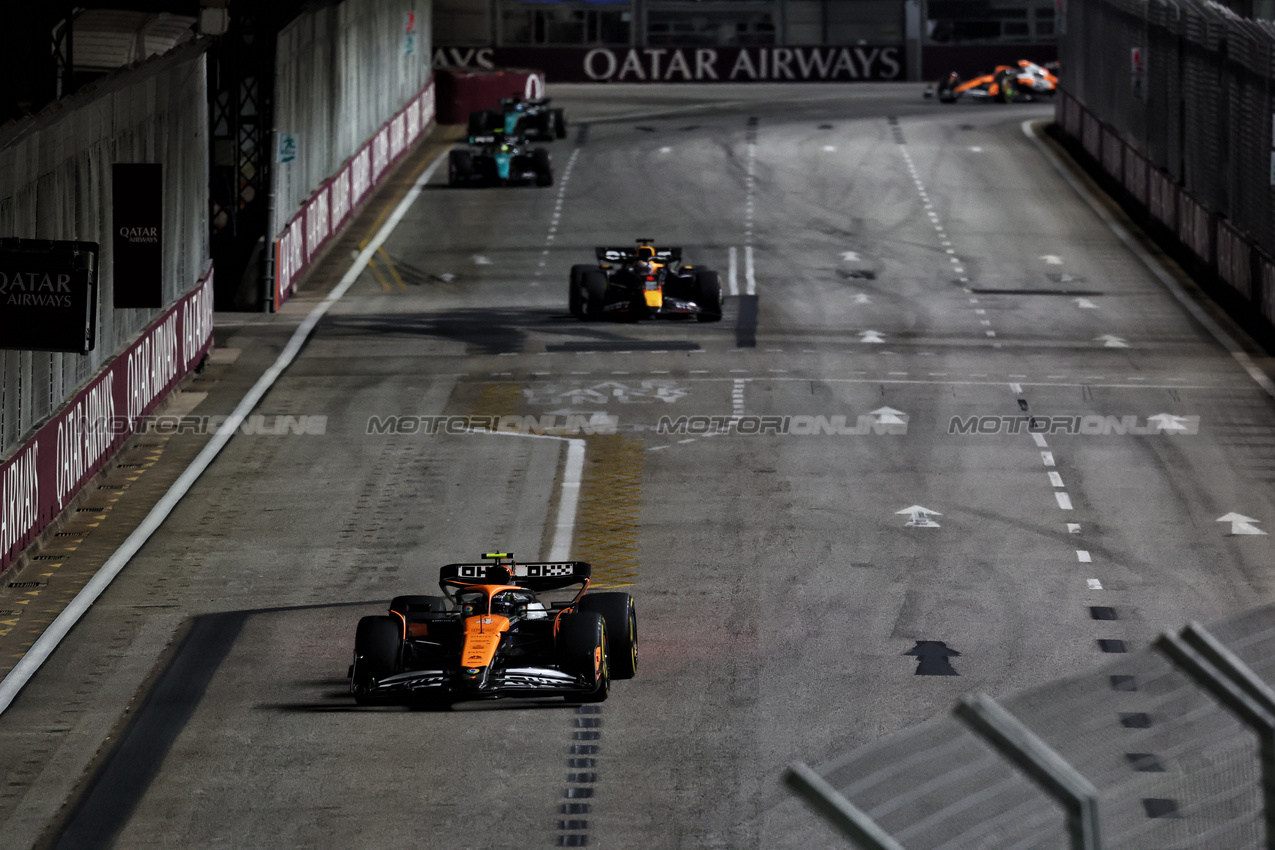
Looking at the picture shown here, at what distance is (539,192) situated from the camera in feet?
162

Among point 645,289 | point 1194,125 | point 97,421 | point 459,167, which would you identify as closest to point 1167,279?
point 1194,125

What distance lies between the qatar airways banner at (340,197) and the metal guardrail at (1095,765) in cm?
2917

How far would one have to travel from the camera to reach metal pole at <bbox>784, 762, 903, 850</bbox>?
6.70 metres

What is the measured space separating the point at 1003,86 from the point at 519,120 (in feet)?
59.9

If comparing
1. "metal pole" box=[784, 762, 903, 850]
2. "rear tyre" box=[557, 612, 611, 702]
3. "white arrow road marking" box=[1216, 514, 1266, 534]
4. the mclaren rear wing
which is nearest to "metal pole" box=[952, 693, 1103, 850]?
"metal pole" box=[784, 762, 903, 850]

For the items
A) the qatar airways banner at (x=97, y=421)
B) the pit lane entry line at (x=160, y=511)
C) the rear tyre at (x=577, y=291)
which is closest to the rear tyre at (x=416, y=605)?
the pit lane entry line at (x=160, y=511)

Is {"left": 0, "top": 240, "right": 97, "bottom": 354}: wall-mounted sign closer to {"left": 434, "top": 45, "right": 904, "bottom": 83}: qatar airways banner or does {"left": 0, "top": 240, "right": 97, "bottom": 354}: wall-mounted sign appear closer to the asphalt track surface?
the asphalt track surface

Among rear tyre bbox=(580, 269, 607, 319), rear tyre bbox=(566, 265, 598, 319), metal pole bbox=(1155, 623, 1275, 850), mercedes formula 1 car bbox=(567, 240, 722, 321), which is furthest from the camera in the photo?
rear tyre bbox=(566, 265, 598, 319)

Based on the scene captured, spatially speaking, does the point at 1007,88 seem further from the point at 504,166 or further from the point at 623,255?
the point at 623,255

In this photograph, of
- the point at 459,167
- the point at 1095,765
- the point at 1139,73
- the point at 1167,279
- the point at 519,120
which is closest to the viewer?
the point at 1095,765

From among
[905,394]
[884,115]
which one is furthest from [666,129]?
[905,394]

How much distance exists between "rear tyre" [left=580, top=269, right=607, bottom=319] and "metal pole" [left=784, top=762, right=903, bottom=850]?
2734 centimetres

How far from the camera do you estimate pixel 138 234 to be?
25.1 m

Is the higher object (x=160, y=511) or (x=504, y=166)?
(x=504, y=166)
